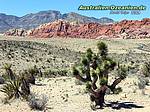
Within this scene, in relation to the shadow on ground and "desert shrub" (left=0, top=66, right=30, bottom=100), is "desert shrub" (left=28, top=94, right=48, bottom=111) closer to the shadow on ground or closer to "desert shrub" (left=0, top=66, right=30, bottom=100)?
"desert shrub" (left=0, top=66, right=30, bottom=100)

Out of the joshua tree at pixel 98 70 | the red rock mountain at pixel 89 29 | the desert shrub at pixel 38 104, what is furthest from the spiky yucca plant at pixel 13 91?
the red rock mountain at pixel 89 29

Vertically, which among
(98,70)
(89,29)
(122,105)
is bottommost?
(122,105)

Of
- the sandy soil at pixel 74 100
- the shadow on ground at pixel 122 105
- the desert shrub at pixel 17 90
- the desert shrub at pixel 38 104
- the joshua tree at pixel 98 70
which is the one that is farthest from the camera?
the desert shrub at pixel 17 90

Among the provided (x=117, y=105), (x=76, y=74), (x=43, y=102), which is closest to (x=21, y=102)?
(x=43, y=102)

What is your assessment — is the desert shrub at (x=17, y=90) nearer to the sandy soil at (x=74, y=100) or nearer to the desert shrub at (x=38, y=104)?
the sandy soil at (x=74, y=100)

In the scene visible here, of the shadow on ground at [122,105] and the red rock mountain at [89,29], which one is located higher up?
the red rock mountain at [89,29]

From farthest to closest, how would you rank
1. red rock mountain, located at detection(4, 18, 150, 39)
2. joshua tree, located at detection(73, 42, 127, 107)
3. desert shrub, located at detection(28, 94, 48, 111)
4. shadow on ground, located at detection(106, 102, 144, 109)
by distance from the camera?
red rock mountain, located at detection(4, 18, 150, 39) < joshua tree, located at detection(73, 42, 127, 107) < shadow on ground, located at detection(106, 102, 144, 109) < desert shrub, located at detection(28, 94, 48, 111)

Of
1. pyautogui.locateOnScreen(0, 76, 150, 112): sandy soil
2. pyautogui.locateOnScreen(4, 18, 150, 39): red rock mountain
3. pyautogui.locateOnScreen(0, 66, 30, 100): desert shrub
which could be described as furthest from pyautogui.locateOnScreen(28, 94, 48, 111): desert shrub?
pyautogui.locateOnScreen(4, 18, 150, 39): red rock mountain

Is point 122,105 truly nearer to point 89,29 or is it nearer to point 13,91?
point 13,91

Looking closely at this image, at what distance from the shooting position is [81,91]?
20.3m

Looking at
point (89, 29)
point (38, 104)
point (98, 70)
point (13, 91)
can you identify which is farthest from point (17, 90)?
point (89, 29)

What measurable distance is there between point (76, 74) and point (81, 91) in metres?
3.23

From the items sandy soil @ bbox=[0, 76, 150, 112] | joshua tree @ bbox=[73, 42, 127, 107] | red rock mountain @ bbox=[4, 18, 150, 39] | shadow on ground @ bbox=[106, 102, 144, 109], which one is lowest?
shadow on ground @ bbox=[106, 102, 144, 109]

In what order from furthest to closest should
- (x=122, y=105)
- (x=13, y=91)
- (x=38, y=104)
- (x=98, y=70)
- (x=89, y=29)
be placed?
(x=89, y=29) < (x=13, y=91) < (x=122, y=105) < (x=98, y=70) < (x=38, y=104)
